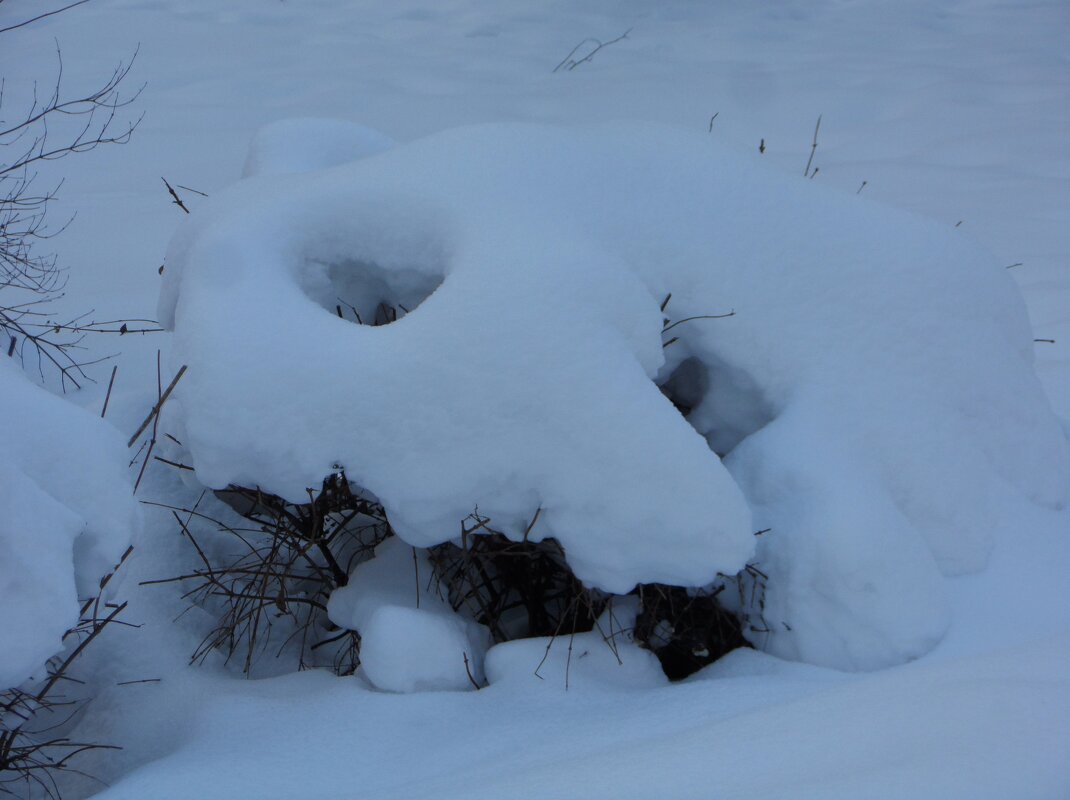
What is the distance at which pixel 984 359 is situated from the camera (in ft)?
6.56

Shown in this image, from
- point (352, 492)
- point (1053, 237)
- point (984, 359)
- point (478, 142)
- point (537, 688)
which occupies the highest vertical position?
point (478, 142)

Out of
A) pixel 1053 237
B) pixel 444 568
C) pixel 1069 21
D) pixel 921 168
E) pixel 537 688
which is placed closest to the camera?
pixel 537 688

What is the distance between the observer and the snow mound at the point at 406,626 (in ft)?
5.62

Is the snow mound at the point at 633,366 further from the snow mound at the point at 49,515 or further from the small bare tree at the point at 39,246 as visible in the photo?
the small bare tree at the point at 39,246

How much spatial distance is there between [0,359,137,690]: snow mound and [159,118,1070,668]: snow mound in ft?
0.60

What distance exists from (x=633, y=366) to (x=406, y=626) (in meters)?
0.68

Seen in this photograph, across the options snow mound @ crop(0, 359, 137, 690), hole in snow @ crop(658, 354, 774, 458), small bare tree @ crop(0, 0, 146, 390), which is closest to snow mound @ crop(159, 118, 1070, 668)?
hole in snow @ crop(658, 354, 774, 458)

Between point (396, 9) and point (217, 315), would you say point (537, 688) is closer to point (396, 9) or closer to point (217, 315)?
point (217, 315)

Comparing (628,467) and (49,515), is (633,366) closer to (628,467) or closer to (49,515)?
(628,467)

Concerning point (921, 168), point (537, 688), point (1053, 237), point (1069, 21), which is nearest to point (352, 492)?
point (537, 688)

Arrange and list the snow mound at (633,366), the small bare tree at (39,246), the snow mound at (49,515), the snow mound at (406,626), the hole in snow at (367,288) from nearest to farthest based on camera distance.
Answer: the snow mound at (49,515), the snow mound at (633,366), the snow mound at (406,626), the hole in snow at (367,288), the small bare tree at (39,246)

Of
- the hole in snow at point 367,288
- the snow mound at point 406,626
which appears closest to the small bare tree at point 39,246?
the hole in snow at point 367,288

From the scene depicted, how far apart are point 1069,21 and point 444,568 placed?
783 centimetres

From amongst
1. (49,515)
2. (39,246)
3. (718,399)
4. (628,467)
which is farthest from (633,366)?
(39,246)
